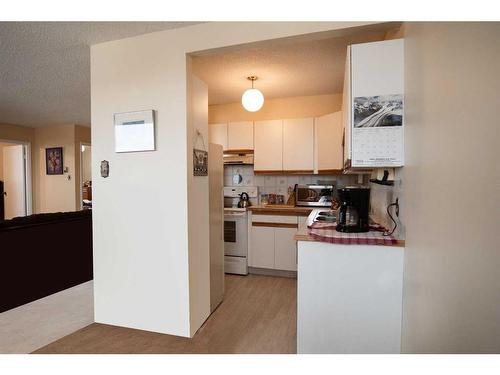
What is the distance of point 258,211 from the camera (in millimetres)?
3580

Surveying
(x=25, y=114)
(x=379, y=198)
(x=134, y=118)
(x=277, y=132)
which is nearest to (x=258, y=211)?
(x=277, y=132)

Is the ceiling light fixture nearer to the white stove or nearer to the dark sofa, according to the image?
the white stove

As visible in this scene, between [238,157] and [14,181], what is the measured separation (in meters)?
5.21

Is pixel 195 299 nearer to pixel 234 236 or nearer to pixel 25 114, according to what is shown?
pixel 234 236

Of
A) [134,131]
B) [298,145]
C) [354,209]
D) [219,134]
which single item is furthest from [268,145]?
[354,209]

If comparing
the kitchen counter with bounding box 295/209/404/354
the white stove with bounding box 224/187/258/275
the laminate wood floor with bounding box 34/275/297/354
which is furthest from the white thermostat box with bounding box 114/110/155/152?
the white stove with bounding box 224/187/258/275

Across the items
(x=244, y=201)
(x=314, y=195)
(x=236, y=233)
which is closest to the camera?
(x=236, y=233)

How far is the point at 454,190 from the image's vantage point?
3.10 ft

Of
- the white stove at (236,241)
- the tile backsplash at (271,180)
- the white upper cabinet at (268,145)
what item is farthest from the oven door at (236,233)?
the white upper cabinet at (268,145)

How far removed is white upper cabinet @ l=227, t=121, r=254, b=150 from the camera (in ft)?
12.6

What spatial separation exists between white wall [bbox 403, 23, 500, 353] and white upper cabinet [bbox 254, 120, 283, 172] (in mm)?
2296

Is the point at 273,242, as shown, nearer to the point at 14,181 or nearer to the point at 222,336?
the point at 222,336

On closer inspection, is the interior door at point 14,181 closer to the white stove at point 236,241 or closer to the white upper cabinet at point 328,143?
the white stove at point 236,241

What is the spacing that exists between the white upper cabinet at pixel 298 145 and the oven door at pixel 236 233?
2.96ft
